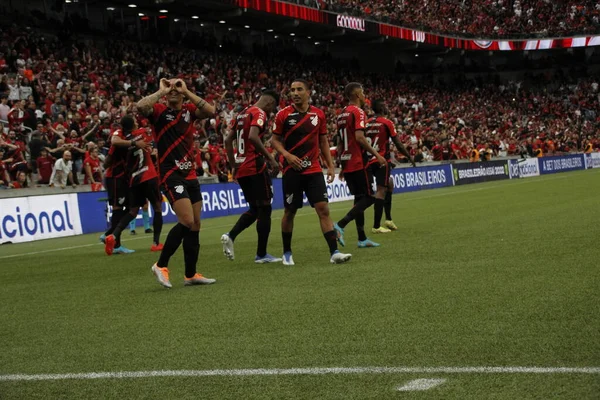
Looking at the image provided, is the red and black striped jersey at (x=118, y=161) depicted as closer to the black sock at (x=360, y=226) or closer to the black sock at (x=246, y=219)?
the black sock at (x=246, y=219)

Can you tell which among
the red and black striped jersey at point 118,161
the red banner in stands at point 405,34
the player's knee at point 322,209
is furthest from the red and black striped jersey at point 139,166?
the red banner in stands at point 405,34

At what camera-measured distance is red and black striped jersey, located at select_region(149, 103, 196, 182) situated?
30.0ft

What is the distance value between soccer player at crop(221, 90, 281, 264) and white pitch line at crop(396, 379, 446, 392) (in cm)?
643

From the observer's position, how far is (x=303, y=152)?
10.7m

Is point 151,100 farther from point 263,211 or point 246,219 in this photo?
point 246,219

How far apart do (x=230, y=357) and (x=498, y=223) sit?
1020cm

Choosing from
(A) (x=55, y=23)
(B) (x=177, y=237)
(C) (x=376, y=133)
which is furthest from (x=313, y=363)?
(A) (x=55, y=23)

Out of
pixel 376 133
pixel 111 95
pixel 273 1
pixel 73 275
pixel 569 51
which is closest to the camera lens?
pixel 73 275

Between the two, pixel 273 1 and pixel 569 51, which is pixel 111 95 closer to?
pixel 273 1

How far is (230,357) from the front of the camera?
568cm

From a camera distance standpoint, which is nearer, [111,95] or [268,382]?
[268,382]

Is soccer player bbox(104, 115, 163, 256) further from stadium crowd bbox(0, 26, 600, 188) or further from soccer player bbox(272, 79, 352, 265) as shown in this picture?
stadium crowd bbox(0, 26, 600, 188)

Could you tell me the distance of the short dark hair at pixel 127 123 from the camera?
45.6ft

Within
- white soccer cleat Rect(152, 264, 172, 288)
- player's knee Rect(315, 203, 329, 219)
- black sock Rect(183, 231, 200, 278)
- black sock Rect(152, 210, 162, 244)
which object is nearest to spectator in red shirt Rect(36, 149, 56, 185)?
black sock Rect(152, 210, 162, 244)
